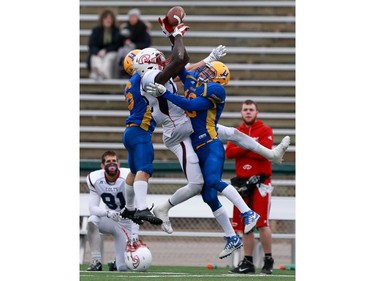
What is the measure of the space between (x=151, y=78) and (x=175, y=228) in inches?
205

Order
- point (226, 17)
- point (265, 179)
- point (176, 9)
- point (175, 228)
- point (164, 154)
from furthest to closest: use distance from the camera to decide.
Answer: point (226, 17) → point (164, 154) → point (175, 228) → point (265, 179) → point (176, 9)

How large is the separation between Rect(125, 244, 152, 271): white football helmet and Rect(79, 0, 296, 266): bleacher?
5769 millimetres

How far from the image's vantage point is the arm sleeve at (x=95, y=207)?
1143cm

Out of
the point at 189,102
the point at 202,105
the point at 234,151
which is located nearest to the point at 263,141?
the point at 234,151

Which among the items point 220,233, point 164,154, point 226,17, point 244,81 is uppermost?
point 226,17

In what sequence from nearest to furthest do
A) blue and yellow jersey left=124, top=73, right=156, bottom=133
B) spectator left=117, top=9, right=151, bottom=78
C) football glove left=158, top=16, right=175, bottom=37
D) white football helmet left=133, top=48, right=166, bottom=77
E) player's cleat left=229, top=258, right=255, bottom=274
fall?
football glove left=158, top=16, right=175, bottom=37 < white football helmet left=133, top=48, right=166, bottom=77 < blue and yellow jersey left=124, top=73, right=156, bottom=133 < player's cleat left=229, top=258, right=255, bottom=274 < spectator left=117, top=9, right=151, bottom=78

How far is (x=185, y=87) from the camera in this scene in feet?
31.7

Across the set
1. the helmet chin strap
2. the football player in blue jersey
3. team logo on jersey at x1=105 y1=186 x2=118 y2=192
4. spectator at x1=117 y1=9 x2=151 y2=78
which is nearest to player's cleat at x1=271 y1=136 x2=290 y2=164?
the football player in blue jersey

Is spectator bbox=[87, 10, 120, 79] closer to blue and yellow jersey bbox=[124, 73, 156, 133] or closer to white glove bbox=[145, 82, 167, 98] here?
blue and yellow jersey bbox=[124, 73, 156, 133]

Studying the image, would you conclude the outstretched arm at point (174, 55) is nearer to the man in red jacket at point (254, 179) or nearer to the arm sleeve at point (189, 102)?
the arm sleeve at point (189, 102)

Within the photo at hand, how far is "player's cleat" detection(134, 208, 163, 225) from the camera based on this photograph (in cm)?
941
